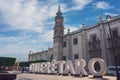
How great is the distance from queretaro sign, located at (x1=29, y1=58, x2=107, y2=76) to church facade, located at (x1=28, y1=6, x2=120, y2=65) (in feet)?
18.6

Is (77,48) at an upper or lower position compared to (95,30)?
lower

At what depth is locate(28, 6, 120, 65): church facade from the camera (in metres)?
23.4

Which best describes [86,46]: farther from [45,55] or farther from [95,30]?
[45,55]

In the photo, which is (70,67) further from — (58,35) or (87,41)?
(58,35)

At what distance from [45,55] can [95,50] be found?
22258 millimetres

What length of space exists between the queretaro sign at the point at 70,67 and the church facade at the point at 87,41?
5683mm

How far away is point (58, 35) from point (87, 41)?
7.97 meters

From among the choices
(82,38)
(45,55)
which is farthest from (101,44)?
(45,55)

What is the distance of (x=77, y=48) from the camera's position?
29672mm

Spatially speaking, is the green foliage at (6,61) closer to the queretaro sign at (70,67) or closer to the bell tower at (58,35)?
the queretaro sign at (70,67)

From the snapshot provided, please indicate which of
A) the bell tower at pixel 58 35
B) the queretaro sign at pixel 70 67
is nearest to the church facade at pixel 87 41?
the bell tower at pixel 58 35

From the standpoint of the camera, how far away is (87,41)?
27688 millimetres

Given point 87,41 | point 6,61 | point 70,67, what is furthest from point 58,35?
point 6,61

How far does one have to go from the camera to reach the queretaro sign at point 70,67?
610 inches
